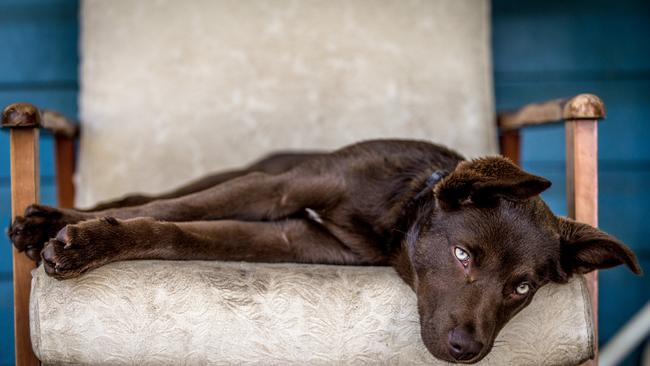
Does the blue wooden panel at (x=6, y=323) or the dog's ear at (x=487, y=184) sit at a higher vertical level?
the dog's ear at (x=487, y=184)

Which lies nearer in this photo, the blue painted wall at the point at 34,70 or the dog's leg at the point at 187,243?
the dog's leg at the point at 187,243

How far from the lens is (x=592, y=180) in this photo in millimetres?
2012

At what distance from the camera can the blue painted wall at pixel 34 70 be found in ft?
11.0

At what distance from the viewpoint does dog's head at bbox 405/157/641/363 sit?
1667 mm

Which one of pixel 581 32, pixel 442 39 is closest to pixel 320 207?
pixel 442 39

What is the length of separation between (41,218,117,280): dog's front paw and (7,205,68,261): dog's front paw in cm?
21

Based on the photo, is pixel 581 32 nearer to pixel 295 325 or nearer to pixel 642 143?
pixel 642 143

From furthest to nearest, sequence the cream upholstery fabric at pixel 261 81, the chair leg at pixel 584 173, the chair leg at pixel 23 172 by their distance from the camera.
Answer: the cream upholstery fabric at pixel 261 81 < the chair leg at pixel 584 173 < the chair leg at pixel 23 172

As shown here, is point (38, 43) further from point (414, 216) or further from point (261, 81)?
point (414, 216)

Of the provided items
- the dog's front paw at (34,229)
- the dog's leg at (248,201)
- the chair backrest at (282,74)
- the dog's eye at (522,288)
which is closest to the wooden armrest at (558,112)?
the chair backrest at (282,74)

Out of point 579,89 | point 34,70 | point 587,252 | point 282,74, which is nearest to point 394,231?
point 587,252

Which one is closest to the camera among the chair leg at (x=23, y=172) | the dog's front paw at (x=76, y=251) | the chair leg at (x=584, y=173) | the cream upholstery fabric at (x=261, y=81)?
the dog's front paw at (x=76, y=251)

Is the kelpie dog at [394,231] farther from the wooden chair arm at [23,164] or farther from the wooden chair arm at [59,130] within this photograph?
the wooden chair arm at [59,130]

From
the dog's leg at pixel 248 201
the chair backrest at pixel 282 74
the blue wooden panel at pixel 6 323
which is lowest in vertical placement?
the blue wooden panel at pixel 6 323
